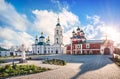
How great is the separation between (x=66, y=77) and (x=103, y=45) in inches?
2246

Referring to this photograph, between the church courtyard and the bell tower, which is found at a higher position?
the bell tower

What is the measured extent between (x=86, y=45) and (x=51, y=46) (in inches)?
1228

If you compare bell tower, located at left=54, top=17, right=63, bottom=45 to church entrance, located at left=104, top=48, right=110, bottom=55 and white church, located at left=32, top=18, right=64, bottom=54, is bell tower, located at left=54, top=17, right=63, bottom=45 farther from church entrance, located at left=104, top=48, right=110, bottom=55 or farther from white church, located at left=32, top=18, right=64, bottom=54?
church entrance, located at left=104, top=48, right=110, bottom=55

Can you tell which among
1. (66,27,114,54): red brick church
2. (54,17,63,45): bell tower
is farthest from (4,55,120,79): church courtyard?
(54,17,63,45): bell tower

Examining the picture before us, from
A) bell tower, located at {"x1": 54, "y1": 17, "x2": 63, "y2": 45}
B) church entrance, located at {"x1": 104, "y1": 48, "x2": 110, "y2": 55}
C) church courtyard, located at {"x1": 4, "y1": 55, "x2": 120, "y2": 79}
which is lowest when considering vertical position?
church courtyard, located at {"x1": 4, "y1": 55, "x2": 120, "y2": 79}

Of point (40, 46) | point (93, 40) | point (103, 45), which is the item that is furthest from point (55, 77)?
point (40, 46)

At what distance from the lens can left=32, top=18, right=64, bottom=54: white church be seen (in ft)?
310

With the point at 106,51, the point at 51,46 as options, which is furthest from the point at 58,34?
the point at 106,51

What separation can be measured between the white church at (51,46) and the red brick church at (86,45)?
13749mm

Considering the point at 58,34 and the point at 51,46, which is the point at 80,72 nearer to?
the point at 58,34

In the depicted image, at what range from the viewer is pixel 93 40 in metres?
75.1

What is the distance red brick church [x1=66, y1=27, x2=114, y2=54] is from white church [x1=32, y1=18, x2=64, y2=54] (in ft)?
45.1

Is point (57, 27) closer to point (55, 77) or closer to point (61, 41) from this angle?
point (61, 41)

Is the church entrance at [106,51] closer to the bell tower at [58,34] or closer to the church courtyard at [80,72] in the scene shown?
the bell tower at [58,34]
